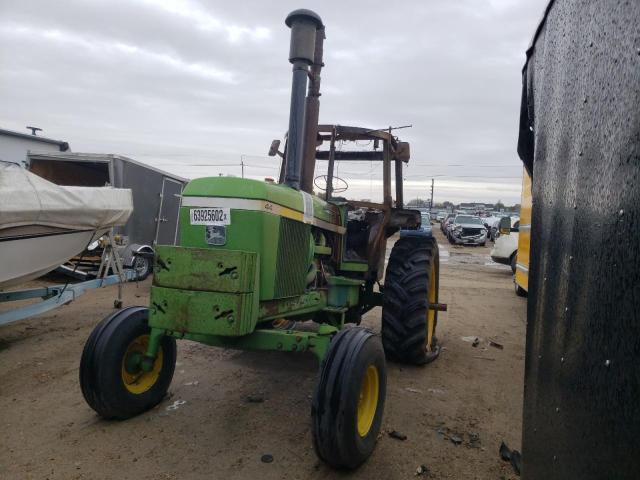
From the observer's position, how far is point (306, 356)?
509 centimetres

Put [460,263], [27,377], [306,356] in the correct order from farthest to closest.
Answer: [460,263] < [306,356] < [27,377]

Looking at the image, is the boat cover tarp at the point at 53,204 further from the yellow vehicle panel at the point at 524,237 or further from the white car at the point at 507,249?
the white car at the point at 507,249

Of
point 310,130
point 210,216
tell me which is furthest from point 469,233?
point 210,216

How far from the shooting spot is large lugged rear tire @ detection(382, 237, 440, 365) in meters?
4.50

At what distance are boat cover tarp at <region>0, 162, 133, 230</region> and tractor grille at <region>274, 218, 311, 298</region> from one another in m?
3.35

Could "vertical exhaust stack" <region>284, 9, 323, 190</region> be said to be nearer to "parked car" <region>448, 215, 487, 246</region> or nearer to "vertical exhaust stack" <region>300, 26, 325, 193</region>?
"vertical exhaust stack" <region>300, 26, 325, 193</region>

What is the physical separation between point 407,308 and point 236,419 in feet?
6.29

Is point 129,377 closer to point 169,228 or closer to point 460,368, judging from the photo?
point 460,368

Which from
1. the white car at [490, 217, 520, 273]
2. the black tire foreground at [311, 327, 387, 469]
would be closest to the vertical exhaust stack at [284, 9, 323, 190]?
the black tire foreground at [311, 327, 387, 469]

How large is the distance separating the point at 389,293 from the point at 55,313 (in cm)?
504

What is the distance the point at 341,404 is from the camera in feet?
8.79

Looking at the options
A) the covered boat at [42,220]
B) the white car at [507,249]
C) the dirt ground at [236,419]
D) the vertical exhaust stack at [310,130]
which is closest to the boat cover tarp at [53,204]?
the covered boat at [42,220]

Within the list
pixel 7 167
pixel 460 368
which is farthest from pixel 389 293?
pixel 7 167

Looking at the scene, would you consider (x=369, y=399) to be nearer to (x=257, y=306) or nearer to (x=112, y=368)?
(x=257, y=306)
